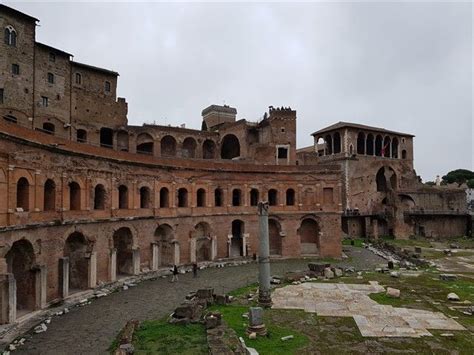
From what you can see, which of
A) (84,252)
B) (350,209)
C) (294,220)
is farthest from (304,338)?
(350,209)

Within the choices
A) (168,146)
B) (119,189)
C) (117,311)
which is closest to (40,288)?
(117,311)

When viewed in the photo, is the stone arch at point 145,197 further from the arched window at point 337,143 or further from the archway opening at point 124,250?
the arched window at point 337,143

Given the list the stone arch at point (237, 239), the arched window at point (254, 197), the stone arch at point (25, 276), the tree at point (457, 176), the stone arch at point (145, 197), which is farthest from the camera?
the tree at point (457, 176)

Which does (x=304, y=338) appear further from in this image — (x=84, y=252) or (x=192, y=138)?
(x=192, y=138)

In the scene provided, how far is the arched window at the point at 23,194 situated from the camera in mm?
18578

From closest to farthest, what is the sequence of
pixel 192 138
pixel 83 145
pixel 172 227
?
pixel 83 145
pixel 172 227
pixel 192 138

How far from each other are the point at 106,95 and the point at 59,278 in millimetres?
20733

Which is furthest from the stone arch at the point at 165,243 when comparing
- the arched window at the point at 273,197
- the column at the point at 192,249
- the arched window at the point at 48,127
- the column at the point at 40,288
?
the column at the point at 40,288

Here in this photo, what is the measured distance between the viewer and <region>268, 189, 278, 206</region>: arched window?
3678 cm

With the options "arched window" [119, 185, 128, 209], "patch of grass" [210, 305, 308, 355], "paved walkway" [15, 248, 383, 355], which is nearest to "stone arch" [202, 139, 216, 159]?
"paved walkway" [15, 248, 383, 355]

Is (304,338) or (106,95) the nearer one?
(304,338)

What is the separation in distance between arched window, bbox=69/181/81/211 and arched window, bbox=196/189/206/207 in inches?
481

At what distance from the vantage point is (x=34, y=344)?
48.4 ft

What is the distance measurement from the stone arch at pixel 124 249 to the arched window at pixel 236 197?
11.4m
